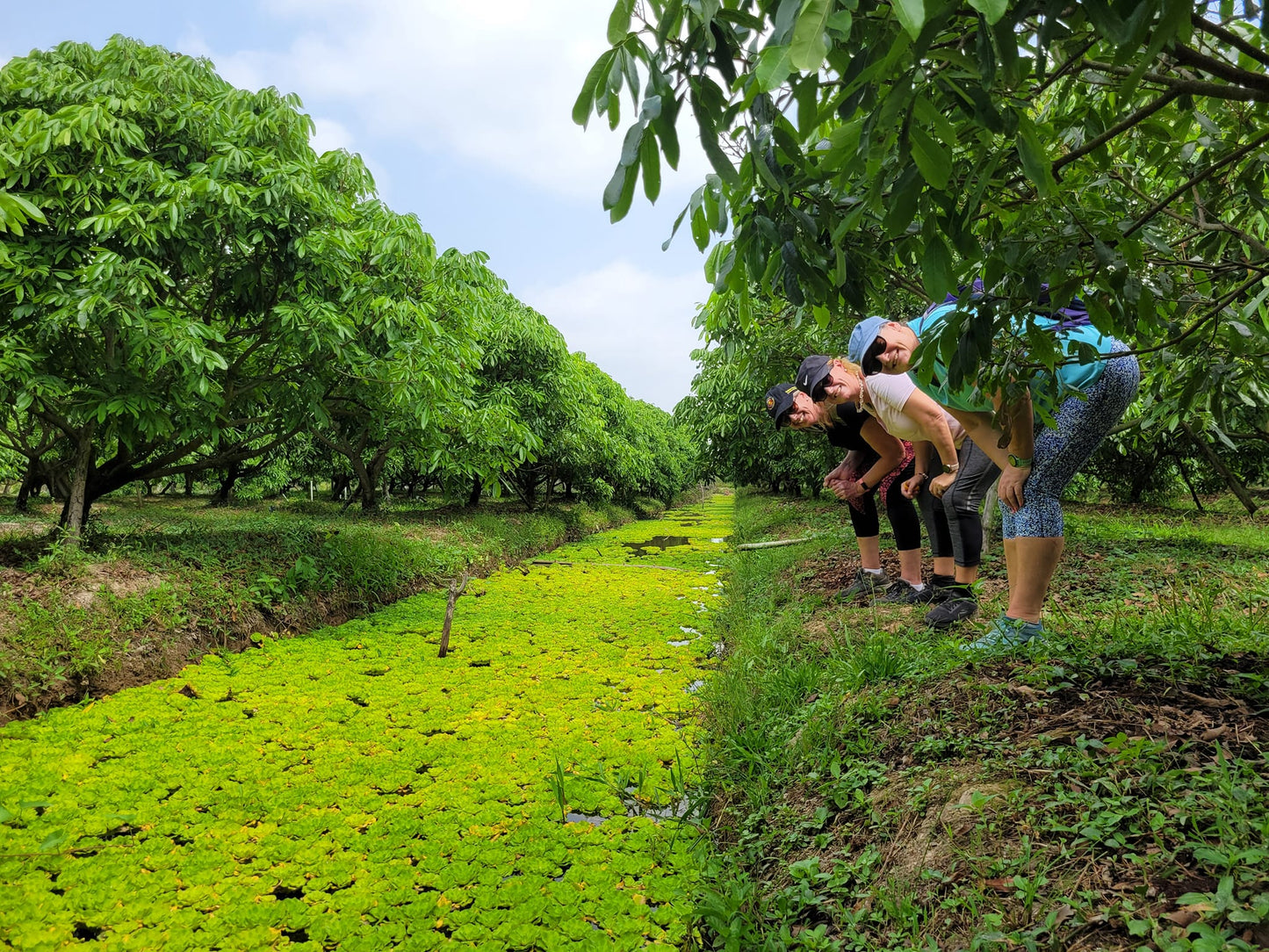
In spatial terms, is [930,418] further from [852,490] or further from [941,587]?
[852,490]

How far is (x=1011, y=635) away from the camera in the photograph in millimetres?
2365

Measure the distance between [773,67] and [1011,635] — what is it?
2.32 m

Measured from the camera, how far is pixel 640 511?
2222 centimetres

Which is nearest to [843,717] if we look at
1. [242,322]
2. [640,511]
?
[242,322]

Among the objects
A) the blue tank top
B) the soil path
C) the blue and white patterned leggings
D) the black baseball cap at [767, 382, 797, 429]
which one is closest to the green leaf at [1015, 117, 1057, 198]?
the blue tank top

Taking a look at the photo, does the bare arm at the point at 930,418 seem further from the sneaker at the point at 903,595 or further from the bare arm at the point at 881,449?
the sneaker at the point at 903,595

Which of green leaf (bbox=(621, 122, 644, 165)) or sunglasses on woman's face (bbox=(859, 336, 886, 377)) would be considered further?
sunglasses on woman's face (bbox=(859, 336, 886, 377))

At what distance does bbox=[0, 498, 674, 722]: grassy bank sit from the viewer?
3.15 metres

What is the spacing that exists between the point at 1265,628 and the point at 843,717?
1416 millimetres

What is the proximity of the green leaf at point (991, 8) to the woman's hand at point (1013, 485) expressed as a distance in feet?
6.38

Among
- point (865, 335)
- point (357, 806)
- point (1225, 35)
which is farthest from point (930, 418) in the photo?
point (357, 806)

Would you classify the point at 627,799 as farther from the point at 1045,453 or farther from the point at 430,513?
the point at 430,513

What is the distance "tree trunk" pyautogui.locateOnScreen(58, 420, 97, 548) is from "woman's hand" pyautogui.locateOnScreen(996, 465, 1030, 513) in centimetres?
545

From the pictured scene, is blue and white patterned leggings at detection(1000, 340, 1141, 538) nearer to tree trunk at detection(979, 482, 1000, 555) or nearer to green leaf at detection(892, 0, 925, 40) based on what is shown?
green leaf at detection(892, 0, 925, 40)
